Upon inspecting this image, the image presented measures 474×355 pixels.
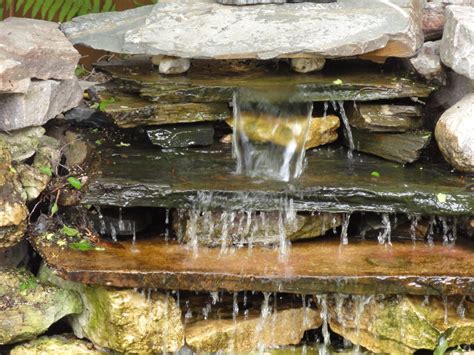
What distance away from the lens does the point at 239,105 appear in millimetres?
5387

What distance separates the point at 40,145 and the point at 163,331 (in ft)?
4.67

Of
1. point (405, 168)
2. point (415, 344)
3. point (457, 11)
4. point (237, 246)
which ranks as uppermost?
point (457, 11)

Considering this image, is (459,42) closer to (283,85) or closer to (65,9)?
(283,85)

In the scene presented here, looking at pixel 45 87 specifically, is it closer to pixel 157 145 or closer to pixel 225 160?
pixel 157 145

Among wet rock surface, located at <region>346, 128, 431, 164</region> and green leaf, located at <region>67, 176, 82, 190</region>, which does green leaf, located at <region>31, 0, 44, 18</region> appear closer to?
green leaf, located at <region>67, 176, 82, 190</region>

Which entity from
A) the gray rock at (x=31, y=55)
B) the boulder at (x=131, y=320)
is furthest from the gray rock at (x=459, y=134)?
the gray rock at (x=31, y=55)

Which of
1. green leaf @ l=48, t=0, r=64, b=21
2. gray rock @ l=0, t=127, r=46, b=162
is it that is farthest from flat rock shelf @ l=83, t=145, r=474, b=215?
green leaf @ l=48, t=0, r=64, b=21

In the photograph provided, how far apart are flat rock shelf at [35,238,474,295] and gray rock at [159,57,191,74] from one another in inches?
45.5

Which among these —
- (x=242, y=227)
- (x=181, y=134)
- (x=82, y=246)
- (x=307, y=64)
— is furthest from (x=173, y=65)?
(x=82, y=246)

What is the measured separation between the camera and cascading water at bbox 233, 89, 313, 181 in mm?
5359

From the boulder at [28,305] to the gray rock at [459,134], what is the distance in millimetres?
2326

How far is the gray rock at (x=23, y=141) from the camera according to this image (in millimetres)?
5270

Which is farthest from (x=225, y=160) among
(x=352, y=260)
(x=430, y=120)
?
(x=430, y=120)

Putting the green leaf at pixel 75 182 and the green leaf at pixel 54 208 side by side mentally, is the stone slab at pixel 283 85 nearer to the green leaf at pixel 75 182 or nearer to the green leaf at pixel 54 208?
the green leaf at pixel 75 182
